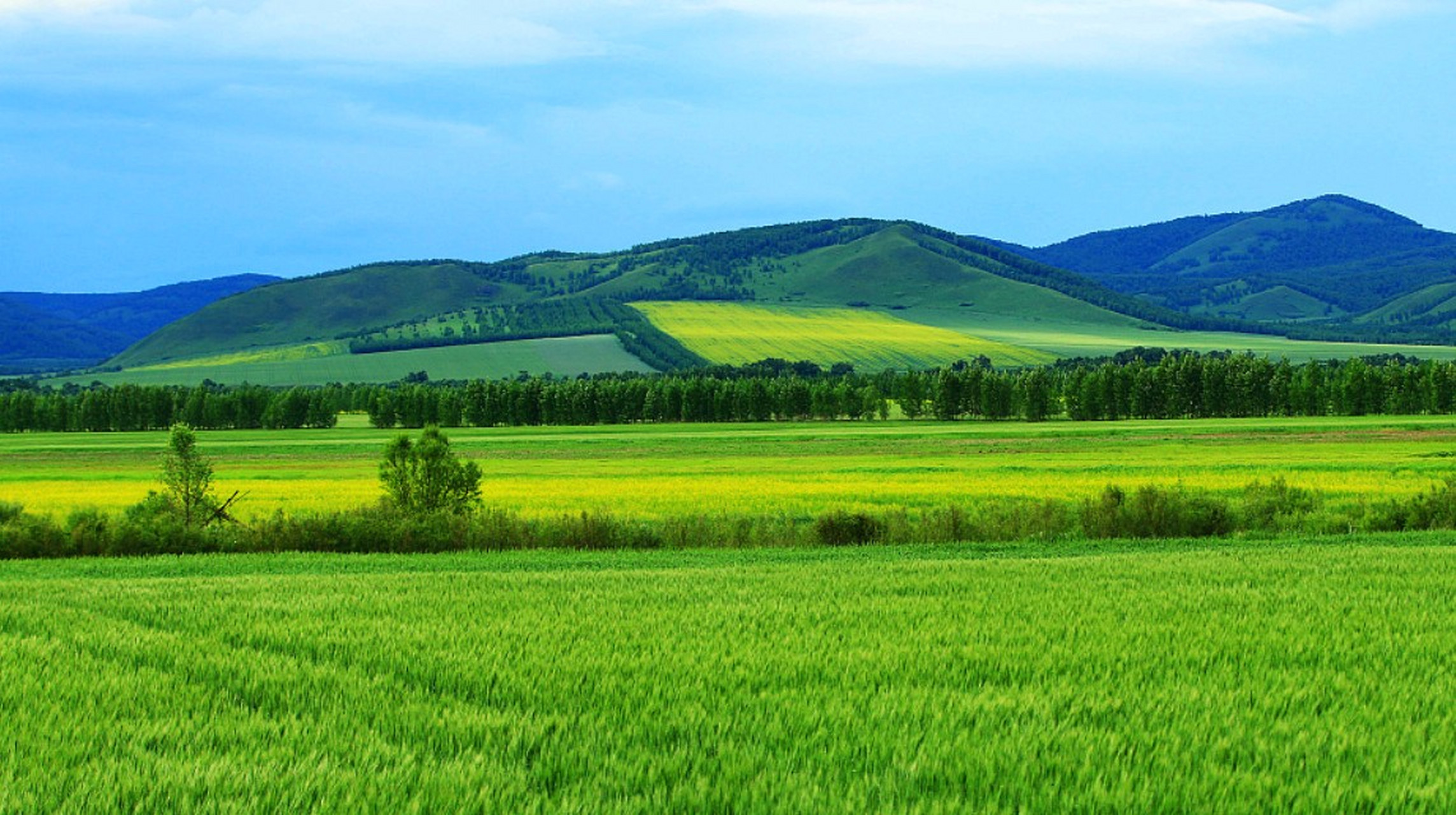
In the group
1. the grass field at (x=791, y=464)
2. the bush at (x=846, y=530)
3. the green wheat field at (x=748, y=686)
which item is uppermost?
the green wheat field at (x=748, y=686)

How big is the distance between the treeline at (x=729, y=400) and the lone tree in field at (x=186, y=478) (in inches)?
4233

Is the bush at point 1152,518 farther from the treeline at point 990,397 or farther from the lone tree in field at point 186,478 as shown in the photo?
the treeline at point 990,397

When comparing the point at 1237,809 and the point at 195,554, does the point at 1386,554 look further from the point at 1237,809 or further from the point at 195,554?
the point at 195,554

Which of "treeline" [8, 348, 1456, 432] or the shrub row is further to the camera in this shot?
"treeline" [8, 348, 1456, 432]

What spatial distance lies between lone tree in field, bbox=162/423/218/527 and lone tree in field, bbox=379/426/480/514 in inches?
180

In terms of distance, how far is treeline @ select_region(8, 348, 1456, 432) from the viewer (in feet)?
424

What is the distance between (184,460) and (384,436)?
8168cm

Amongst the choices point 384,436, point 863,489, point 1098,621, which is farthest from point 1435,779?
point 384,436

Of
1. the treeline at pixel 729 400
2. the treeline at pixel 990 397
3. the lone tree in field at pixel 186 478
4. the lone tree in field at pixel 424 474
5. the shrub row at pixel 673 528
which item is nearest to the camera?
the shrub row at pixel 673 528

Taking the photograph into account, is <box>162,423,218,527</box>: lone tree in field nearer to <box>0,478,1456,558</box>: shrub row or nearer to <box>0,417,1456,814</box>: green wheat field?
<box>0,478,1456,558</box>: shrub row

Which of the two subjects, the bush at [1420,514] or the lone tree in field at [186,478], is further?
the bush at [1420,514]

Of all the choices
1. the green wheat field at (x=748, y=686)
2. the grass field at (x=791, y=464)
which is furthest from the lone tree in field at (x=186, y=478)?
A: the grass field at (x=791, y=464)

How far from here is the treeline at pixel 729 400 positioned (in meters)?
129

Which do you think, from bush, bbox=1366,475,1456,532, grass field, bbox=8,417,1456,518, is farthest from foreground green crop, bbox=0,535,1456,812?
grass field, bbox=8,417,1456,518
